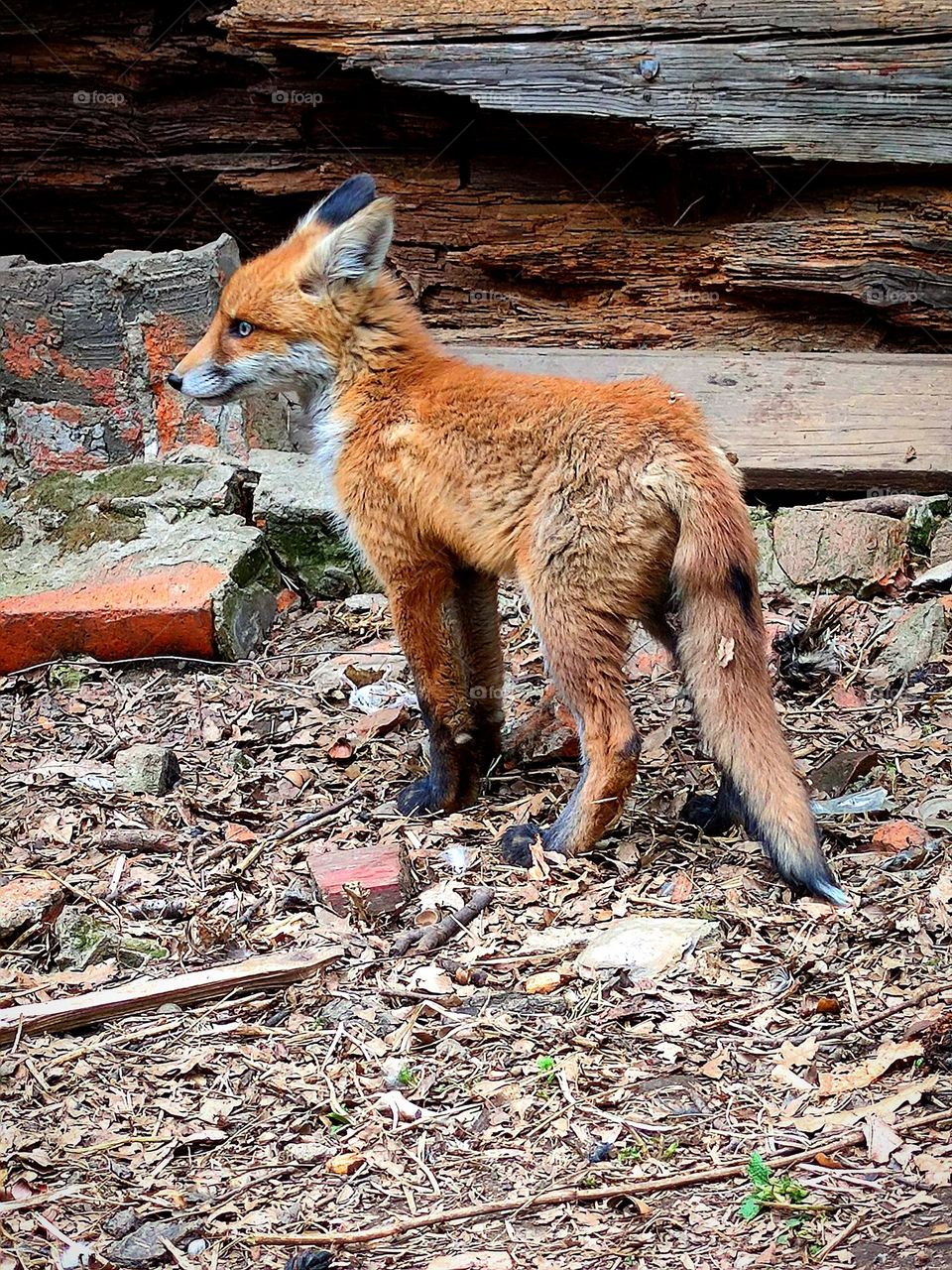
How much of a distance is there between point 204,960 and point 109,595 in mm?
2570

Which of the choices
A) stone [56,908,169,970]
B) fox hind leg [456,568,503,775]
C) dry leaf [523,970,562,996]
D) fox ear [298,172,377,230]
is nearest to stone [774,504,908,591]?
fox hind leg [456,568,503,775]

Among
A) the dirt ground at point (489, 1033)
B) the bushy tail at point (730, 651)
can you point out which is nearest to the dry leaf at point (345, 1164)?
the dirt ground at point (489, 1033)

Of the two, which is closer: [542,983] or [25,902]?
[542,983]

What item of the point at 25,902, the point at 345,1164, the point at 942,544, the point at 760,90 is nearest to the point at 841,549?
the point at 942,544

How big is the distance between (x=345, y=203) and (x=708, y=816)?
283cm

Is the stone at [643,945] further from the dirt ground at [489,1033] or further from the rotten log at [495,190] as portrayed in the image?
the rotten log at [495,190]

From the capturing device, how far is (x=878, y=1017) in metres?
3.77

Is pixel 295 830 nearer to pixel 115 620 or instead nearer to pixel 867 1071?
pixel 115 620

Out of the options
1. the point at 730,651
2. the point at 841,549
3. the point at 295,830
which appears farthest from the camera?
the point at 841,549

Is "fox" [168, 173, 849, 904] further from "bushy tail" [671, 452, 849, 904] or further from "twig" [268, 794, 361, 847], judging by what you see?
"twig" [268, 794, 361, 847]

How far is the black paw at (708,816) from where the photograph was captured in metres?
4.96

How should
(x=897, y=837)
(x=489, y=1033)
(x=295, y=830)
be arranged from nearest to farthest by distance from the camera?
(x=489, y=1033), (x=897, y=837), (x=295, y=830)

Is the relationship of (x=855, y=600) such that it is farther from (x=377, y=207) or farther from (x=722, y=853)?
(x=377, y=207)

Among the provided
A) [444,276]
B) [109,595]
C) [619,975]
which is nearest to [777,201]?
[444,276]
